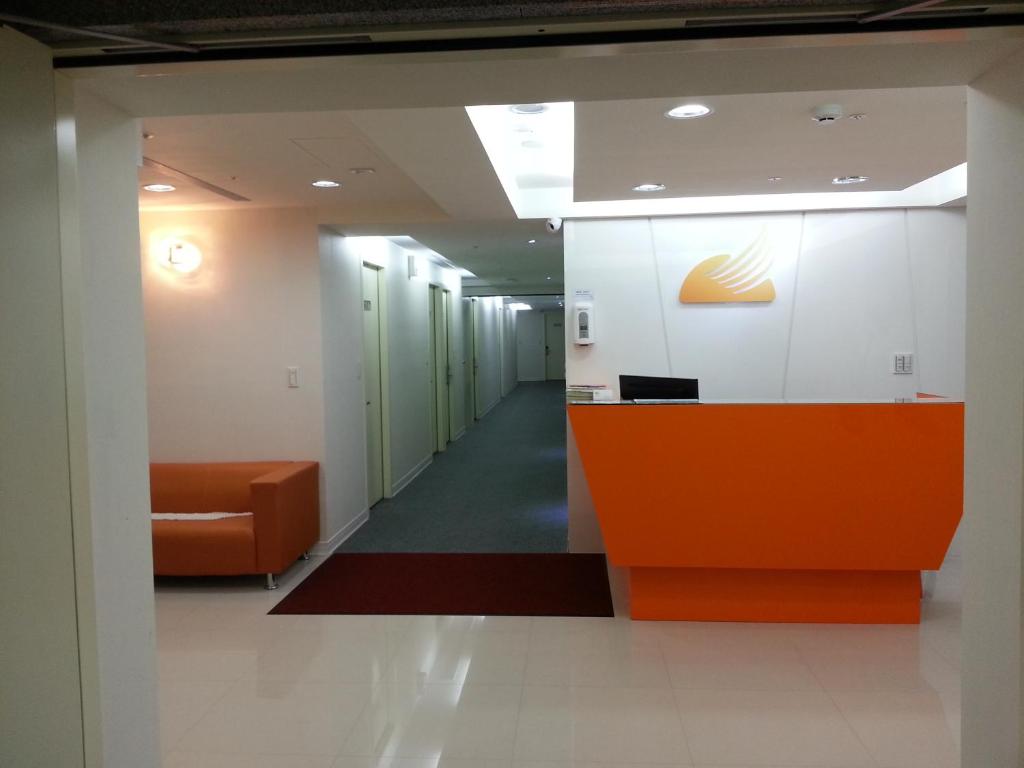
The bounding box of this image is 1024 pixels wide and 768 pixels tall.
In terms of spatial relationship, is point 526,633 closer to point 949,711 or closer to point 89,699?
point 949,711

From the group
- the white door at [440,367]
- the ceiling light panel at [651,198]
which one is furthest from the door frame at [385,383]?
the white door at [440,367]

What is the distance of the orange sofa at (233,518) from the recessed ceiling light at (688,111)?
11.7ft

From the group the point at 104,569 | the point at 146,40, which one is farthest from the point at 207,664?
the point at 146,40

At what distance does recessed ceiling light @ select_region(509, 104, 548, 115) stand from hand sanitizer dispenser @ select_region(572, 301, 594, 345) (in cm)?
197

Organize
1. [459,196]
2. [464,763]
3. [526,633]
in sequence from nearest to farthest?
1. [464,763]
2. [526,633]
3. [459,196]

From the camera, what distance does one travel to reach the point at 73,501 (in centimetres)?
181

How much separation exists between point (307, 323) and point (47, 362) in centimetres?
467

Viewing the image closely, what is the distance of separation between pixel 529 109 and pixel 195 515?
3869 mm

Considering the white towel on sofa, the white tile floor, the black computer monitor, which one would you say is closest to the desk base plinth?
the white tile floor

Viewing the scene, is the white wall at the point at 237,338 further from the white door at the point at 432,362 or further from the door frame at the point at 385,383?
the white door at the point at 432,362

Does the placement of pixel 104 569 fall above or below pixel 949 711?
above

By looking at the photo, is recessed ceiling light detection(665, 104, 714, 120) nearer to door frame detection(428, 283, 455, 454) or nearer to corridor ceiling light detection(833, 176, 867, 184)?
corridor ceiling light detection(833, 176, 867, 184)

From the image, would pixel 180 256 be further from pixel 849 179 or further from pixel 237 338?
pixel 849 179

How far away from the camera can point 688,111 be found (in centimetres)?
360
